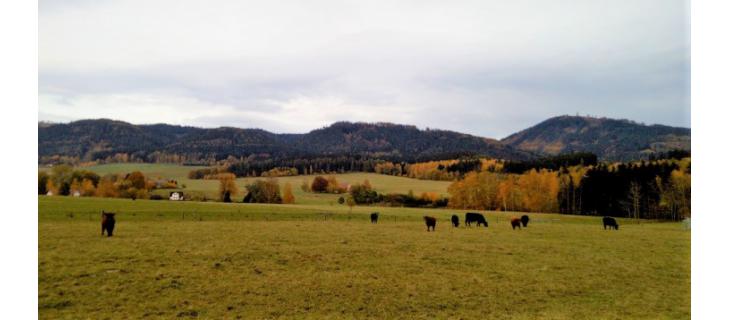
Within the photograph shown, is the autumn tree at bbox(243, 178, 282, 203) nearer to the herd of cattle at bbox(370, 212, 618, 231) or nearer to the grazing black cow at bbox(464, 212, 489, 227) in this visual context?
the herd of cattle at bbox(370, 212, 618, 231)

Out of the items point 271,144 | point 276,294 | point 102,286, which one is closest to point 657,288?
point 276,294

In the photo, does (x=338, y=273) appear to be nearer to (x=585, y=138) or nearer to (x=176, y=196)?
(x=176, y=196)

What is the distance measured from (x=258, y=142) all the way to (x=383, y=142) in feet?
37.3

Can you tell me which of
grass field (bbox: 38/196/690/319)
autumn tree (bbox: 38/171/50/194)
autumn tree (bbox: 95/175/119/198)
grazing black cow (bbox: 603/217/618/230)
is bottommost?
grazing black cow (bbox: 603/217/618/230)

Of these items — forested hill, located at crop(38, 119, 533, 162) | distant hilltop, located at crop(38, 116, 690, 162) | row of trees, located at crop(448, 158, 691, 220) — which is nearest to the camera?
forested hill, located at crop(38, 119, 533, 162)

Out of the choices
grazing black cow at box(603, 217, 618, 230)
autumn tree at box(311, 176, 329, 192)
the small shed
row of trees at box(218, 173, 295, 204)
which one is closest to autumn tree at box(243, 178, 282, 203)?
row of trees at box(218, 173, 295, 204)

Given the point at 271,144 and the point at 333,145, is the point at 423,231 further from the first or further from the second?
the point at 271,144

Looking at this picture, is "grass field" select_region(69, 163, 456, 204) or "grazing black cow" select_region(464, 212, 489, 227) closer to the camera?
"grazing black cow" select_region(464, 212, 489, 227)

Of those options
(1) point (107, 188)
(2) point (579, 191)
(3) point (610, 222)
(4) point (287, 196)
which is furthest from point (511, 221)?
(1) point (107, 188)

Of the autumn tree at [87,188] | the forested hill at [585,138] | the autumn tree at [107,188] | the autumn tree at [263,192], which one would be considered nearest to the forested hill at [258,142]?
the autumn tree at [87,188]

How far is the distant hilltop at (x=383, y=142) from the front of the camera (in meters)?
19.2

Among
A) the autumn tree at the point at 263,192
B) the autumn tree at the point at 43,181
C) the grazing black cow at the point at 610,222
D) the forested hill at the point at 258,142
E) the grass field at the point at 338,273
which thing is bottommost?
the grazing black cow at the point at 610,222

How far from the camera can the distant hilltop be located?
19.2 m

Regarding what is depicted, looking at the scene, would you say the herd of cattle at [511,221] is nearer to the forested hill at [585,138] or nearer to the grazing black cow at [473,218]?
the grazing black cow at [473,218]
